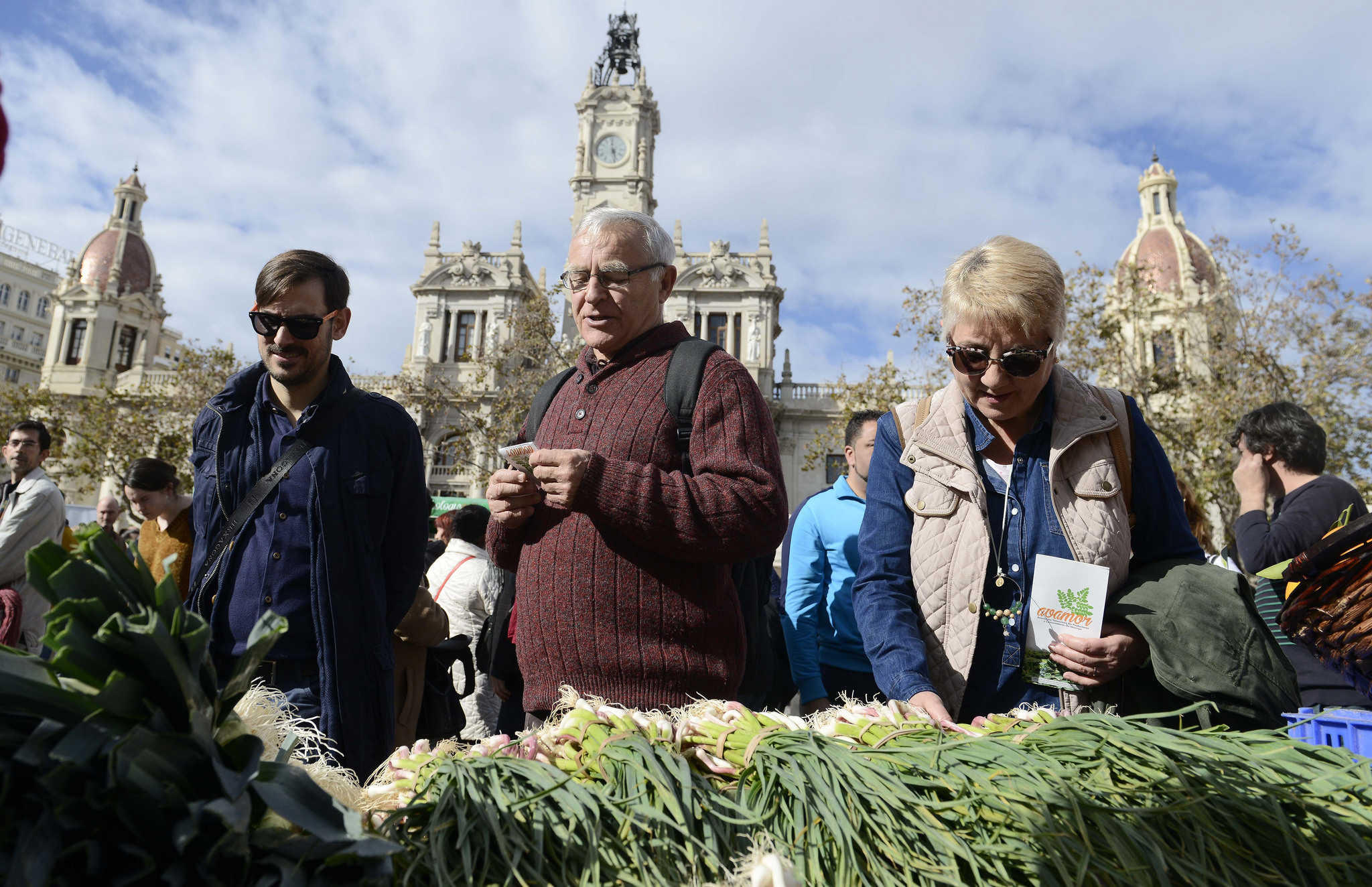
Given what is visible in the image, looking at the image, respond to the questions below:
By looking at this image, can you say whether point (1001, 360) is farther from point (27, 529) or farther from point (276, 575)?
point (27, 529)

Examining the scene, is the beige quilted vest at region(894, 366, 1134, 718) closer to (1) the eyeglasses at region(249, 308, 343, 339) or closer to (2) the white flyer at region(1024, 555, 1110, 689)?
(2) the white flyer at region(1024, 555, 1110, 689)

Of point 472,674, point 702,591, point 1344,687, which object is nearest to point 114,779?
→ point 702,591

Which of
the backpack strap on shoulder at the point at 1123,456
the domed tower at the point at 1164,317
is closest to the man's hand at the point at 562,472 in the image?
the backpack strap on shoulder at the point at 1123,456

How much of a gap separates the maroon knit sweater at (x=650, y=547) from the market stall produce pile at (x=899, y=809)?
72cm

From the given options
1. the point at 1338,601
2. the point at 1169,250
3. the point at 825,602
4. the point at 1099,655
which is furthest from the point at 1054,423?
the point at 1169,250

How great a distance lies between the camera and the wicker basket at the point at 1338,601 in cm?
191

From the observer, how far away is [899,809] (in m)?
1.15

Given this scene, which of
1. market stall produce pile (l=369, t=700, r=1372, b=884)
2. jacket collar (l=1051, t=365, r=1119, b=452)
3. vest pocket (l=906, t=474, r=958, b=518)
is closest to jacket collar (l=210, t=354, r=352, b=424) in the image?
market stall produce pile (l=369, t=700, r=1372, b=884)

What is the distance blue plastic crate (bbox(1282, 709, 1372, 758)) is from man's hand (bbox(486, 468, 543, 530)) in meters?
2.52

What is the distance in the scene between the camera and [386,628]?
271cm

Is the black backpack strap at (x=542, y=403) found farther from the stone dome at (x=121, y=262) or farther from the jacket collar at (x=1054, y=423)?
the stone dome at (x=121, y=262)

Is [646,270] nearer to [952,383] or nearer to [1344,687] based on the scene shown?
[952,383]

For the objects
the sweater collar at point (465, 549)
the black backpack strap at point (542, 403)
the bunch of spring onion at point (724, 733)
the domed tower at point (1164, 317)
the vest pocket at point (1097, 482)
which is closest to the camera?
the bunch of spring onion at point (724, 733)

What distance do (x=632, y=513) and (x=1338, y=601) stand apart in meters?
1.62
